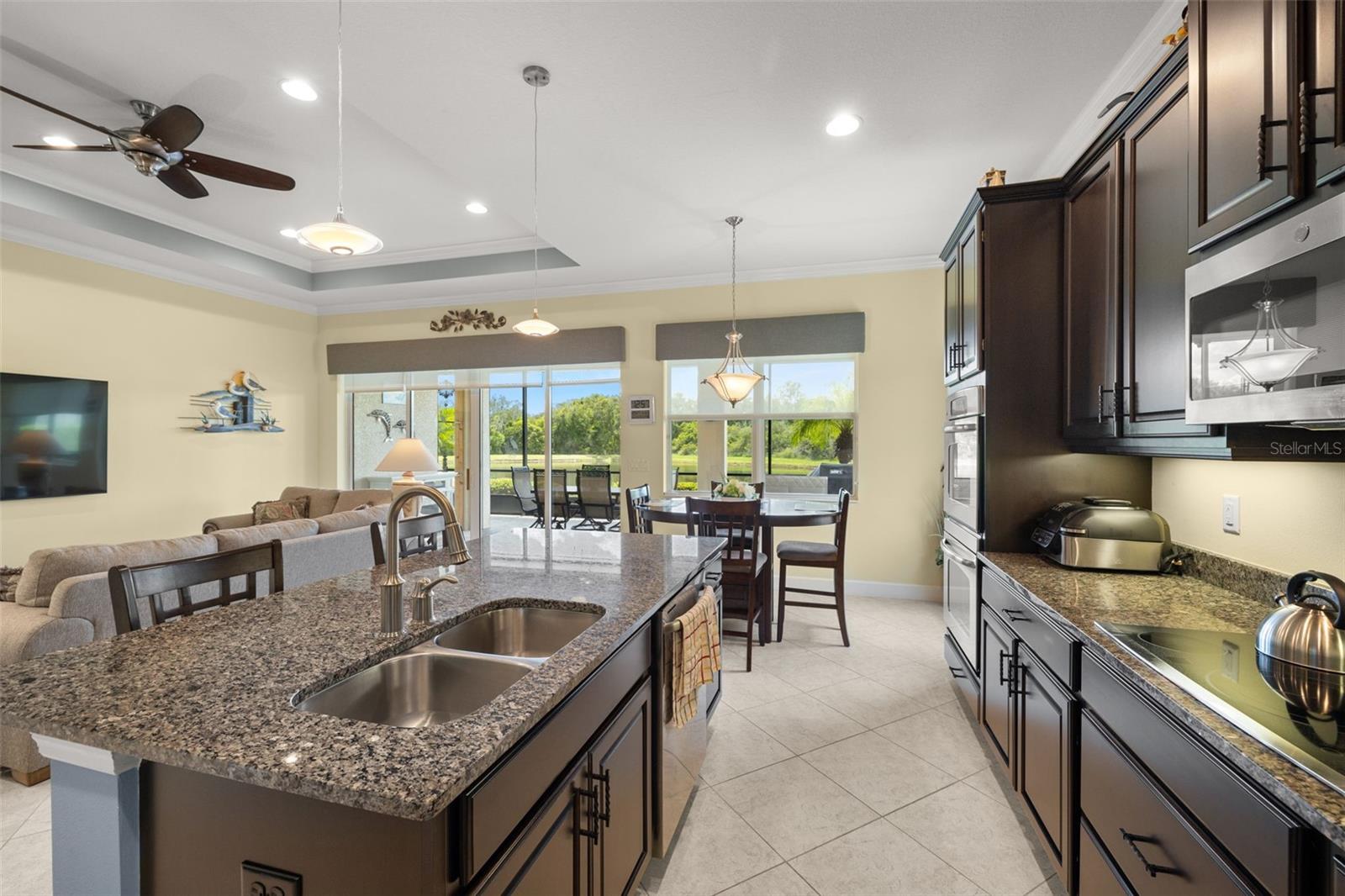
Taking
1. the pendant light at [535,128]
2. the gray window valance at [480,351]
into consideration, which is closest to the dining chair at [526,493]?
the gray window valance at [480,351]

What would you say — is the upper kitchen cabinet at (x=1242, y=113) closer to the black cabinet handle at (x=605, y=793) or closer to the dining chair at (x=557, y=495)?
the black cabinet handle at (x=605, y=793)

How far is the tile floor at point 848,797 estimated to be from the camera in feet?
5.89

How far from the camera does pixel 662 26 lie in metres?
2.18

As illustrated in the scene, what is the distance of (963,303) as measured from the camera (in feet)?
9.25

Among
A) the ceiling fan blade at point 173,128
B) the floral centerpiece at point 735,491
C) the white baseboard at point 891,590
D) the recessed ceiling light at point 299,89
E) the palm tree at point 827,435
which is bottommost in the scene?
the white baseboard at point 891,590

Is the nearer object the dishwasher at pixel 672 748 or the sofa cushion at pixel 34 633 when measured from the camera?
the dishwasher at pixel 672 748

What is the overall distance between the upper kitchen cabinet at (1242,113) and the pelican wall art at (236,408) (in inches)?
265

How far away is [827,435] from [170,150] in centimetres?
456

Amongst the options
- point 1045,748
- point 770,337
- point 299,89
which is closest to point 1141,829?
point 1045,748

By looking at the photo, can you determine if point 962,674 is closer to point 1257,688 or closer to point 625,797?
point 1257,688

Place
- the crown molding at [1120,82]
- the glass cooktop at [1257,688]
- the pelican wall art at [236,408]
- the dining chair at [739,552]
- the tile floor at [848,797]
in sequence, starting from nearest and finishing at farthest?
the glass cooktop at [1257,688], the tile floor at [848,797], the crown molding at [1120,82], the dining chair at [739,552], the pelican wall art at [236,408]

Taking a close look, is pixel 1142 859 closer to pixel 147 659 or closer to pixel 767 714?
pixel 767 714

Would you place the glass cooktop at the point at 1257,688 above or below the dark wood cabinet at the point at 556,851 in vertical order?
above

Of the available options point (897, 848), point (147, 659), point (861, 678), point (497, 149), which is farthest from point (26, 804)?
point (861, 678)
